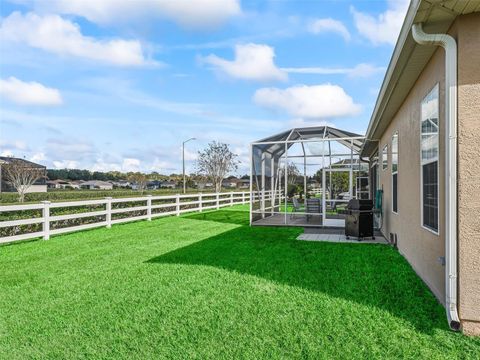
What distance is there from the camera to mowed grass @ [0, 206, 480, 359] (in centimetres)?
288

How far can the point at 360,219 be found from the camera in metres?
8.55

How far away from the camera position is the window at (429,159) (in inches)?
162

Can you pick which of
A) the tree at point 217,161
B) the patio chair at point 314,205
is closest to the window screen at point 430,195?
the patio chair at point 314,205

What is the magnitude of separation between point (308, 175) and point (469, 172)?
12270 mm

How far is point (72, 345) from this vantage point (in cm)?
297

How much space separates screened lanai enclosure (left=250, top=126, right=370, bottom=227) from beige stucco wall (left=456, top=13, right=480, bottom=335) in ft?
27.0

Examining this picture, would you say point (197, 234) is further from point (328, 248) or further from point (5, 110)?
point (5, 110)

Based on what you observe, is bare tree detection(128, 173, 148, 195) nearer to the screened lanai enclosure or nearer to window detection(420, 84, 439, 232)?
the screened lanai enclosure

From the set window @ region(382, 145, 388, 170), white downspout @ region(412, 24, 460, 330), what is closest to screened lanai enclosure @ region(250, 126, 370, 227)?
window @ region(382, 145, 388, 170)

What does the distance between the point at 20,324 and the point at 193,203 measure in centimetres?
1382

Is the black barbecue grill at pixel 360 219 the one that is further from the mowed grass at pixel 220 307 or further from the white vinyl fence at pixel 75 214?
the white vinyl fence at pixel 75 214

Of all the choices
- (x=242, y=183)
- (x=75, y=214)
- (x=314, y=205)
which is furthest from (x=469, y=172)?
(x=242, y=183)

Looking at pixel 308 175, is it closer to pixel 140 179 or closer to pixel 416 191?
pixel 416 191

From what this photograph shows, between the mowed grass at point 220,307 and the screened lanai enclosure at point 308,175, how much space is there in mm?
5164
